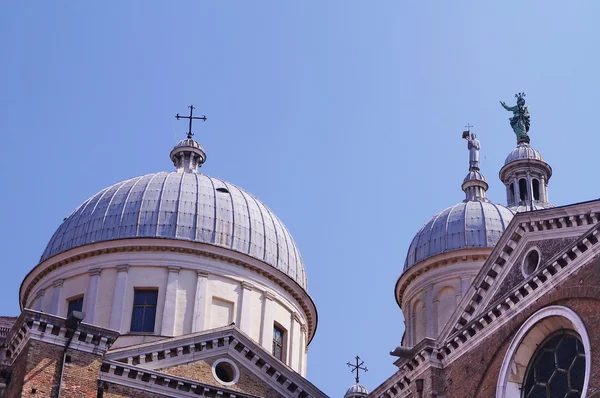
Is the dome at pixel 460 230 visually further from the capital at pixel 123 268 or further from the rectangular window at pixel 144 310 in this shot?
the capital at pixel 123 268

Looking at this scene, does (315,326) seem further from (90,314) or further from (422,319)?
(90,314)

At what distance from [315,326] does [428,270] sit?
4.92 meters

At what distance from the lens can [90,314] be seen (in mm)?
38281

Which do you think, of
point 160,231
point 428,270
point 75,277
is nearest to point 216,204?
point 160,231

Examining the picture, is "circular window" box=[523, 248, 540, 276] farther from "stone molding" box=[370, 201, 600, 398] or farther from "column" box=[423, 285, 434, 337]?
"column" box=[423, 285, 434, 337]

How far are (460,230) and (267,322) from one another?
8.55 meters

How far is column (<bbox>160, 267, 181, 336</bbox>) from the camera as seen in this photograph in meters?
37.8

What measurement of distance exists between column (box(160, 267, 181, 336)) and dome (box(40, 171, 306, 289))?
1.48 metres

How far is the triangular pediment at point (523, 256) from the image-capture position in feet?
86.2

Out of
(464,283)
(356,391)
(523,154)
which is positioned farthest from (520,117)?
(356,391)

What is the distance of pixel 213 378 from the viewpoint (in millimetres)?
33812

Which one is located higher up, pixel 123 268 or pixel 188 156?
pixel 188 156

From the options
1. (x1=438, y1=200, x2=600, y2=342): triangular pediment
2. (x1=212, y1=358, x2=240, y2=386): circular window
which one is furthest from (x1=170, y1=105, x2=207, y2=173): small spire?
(x1=438, y1=200, x2=600, y2=342): triangular pediment

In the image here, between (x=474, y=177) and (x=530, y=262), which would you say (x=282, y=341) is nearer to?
(x=474, y=177)
